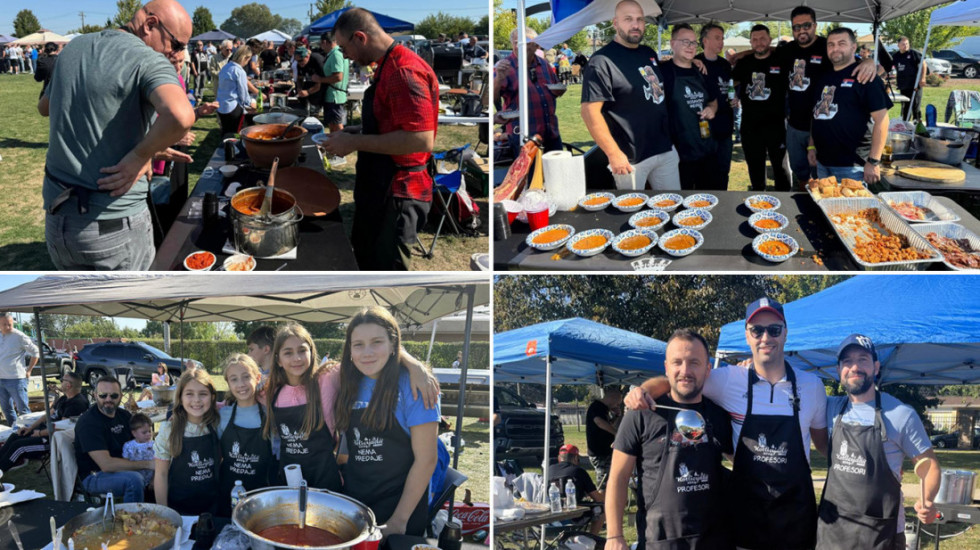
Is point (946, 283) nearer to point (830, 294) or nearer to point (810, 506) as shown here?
point (830, 294)

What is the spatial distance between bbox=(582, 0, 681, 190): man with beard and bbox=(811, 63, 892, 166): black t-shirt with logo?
100 cm

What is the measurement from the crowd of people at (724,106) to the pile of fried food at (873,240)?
116 cm

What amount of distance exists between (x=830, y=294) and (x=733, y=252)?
4.42 feet

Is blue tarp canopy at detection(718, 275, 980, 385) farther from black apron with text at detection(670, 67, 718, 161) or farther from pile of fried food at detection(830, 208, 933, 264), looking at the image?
black apron with text at detection(670, 67, 718, 161)

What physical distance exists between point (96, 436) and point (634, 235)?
10.3ft

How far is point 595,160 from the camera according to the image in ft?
14.6

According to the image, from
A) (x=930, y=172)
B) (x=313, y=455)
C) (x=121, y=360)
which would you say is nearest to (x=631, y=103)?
(x=930, y=172)

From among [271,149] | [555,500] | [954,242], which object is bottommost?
[555,500]

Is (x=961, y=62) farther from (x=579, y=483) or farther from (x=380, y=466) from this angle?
(x=380, y=466)

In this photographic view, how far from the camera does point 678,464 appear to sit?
7.77 feet

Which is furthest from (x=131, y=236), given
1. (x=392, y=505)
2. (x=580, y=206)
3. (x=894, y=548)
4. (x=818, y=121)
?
(x=818, y=121)

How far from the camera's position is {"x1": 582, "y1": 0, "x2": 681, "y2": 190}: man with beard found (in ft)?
12.2

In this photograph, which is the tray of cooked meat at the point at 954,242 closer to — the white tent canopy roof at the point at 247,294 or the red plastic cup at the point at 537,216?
the red plastic cup at the point at 537,216

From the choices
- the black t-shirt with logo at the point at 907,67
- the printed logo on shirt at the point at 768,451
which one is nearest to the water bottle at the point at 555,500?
the printed logo on shirt at the point at 768,451
